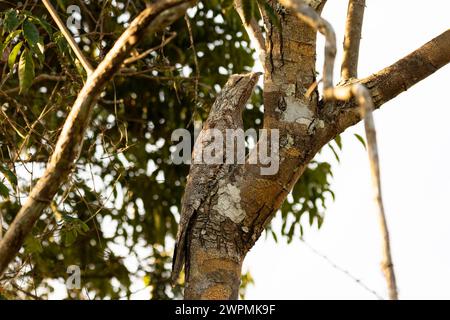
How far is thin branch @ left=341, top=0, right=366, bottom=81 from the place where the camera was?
2.57 metres

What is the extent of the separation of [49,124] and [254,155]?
192cm

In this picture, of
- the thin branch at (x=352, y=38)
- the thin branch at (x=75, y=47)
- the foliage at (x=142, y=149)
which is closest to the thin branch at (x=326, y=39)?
the thin branch at (x=75, y=47)

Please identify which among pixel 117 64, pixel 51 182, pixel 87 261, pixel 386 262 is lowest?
pixel 386 262

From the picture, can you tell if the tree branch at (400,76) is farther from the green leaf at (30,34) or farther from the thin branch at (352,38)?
the green leaf at (30,34)

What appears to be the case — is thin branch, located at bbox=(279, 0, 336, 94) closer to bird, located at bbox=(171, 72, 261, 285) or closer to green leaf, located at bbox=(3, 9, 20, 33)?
bird, located at bbox=(171, 72, 261, 285)

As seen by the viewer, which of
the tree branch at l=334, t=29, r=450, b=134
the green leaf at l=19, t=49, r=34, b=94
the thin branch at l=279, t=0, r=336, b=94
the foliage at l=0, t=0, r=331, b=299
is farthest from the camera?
the foliage at l=0, t=0, r=331, b=299

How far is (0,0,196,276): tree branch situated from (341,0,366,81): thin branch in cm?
94

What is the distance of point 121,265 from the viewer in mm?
4285

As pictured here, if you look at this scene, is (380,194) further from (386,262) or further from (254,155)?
(254,155)

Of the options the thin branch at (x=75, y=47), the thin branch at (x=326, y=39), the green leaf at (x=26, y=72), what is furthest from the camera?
the green leaf at (x=26, y=72)

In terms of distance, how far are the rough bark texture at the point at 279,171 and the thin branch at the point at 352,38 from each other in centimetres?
15

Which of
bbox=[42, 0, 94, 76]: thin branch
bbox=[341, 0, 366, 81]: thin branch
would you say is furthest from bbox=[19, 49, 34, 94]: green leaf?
bbox=[341, 0, 366, 81]: thin branch

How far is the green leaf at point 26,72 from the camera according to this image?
2488mm
